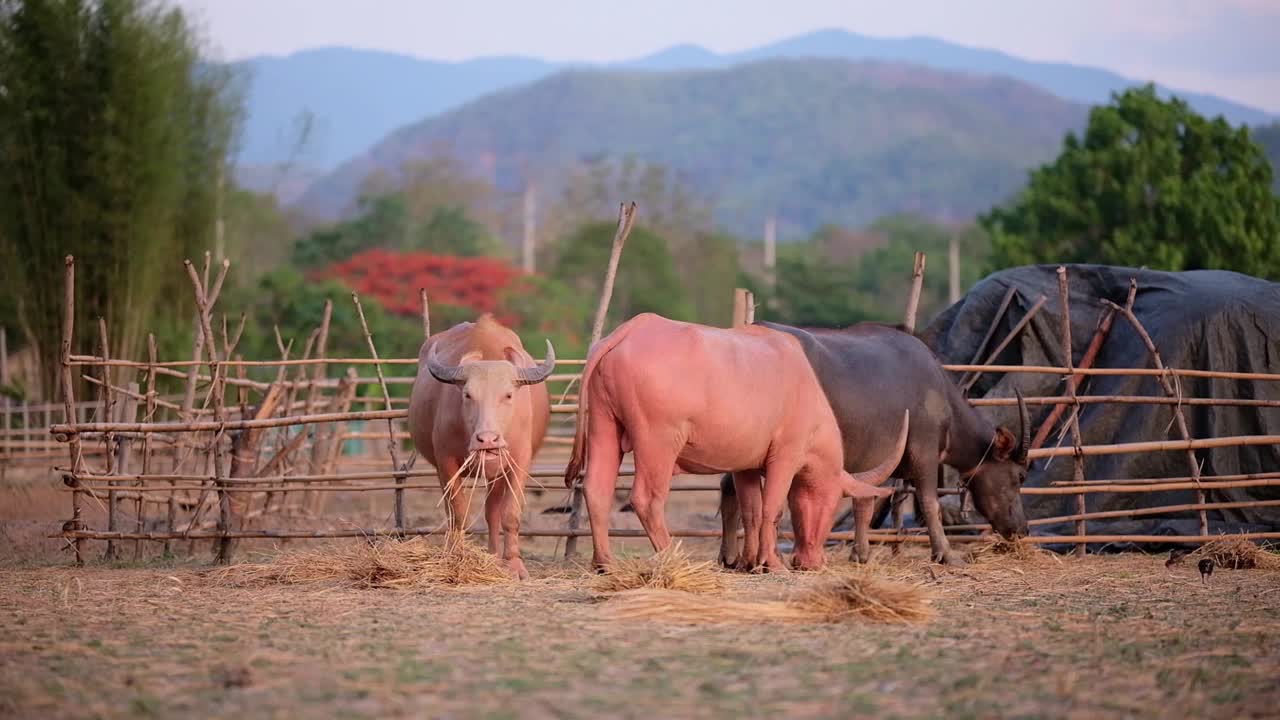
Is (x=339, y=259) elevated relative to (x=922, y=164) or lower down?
lower down

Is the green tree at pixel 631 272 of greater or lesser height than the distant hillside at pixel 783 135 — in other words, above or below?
below

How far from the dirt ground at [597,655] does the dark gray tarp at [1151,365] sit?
3126mm

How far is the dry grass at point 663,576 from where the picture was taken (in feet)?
20.4

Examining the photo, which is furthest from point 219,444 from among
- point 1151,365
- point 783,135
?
point 783,135

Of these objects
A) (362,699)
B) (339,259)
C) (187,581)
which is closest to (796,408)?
(187,581)

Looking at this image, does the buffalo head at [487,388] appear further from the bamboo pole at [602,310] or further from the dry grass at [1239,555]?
the dry grass at [1239,555]

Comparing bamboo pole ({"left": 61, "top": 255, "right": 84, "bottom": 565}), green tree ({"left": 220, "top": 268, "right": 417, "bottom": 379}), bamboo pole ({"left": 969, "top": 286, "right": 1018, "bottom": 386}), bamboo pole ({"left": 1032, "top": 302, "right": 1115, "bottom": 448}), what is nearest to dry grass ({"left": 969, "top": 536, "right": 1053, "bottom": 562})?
bamboo pole ({"left": 1032, "top": 302, "right": 1115, "bottom": 448})

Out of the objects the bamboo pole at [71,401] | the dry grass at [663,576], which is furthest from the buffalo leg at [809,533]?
the bamboo pole at [71,401]

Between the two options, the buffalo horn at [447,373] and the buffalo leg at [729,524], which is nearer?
the buffalo horn at [447,373]

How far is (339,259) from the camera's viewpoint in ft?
122

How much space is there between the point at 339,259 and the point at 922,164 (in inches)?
3628

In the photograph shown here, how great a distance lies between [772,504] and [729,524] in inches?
29.4

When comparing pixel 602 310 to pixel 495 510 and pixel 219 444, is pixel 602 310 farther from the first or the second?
pixel 219 444

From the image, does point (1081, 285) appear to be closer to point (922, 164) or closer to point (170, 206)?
Answer: point (170, 206)
